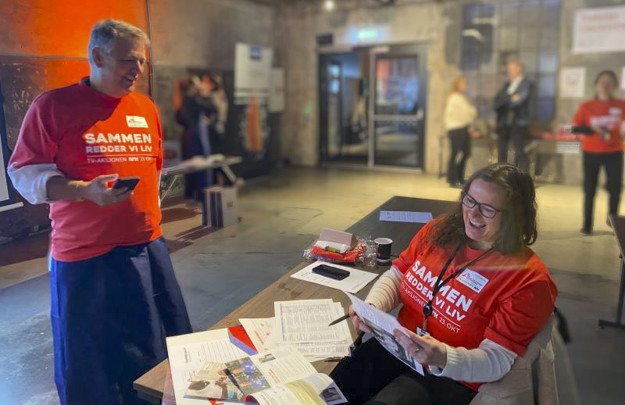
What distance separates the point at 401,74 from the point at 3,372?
563 centimetres

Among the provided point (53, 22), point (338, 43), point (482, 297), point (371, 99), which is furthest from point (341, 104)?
point (482, 297)

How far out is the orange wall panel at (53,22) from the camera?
1.41 m

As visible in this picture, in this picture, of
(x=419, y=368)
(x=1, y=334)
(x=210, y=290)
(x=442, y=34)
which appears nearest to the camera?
(x=419, y=368)

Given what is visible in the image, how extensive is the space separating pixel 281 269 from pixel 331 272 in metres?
0.74

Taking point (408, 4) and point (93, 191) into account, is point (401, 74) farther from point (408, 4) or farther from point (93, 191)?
point (93, 191)

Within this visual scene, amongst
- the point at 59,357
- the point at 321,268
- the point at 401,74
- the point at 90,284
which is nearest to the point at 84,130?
the point at 90,284

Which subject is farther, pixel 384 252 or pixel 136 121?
pixel 384 252

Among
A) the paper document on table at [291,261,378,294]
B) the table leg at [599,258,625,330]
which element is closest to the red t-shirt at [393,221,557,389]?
the paper document on table at [291,261,378,294]

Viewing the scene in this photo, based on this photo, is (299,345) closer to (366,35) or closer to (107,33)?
(107,33)

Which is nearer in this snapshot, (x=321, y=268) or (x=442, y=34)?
(x=321, y=268)

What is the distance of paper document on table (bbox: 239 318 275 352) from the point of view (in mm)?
1227

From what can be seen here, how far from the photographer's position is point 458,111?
5.66 metres

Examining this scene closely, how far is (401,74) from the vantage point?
641 centimetres

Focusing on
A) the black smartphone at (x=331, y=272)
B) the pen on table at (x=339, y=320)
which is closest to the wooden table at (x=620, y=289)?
the black smartphone at (x=331, y=272)
